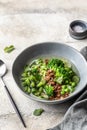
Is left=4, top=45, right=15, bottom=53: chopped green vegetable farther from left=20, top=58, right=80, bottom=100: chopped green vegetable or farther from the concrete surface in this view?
left=20, top=58, right=80, bottom=100: chopped green vegetable

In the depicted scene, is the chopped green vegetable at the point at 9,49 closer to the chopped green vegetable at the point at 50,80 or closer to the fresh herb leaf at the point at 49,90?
the chopped green vegetable at the point at 50,80

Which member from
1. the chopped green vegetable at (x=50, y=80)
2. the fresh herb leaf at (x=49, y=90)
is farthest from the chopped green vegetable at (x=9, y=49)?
the fresh herb leaf at (x=49, y=90)

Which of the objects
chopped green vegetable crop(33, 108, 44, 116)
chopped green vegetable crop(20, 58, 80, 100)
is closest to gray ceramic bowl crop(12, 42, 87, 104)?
chopped green vegetable crop(20, 58, 80, 100)

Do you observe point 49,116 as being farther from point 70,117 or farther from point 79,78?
point 79,78

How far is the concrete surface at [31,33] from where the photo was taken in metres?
1.30

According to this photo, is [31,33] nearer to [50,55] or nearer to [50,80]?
[50,55]

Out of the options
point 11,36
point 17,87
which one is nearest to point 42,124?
point 17,87

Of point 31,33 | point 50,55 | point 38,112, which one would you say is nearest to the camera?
point 38,112

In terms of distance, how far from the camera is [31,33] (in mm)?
1669

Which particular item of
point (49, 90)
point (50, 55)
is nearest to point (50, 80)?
point (49, 90)

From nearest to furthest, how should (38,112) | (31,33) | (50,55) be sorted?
1. (38,112)
2. (50,55)
3. (31,33)

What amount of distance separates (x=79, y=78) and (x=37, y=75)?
0.18m

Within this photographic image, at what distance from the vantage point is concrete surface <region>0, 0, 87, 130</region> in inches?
51.3

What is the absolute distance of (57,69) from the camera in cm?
138
